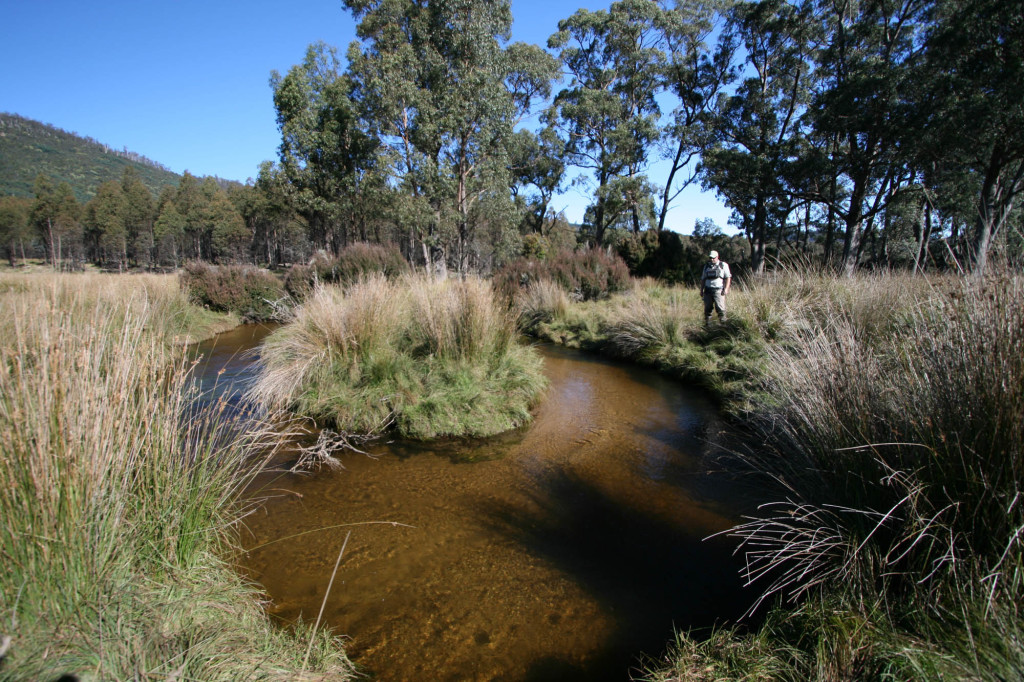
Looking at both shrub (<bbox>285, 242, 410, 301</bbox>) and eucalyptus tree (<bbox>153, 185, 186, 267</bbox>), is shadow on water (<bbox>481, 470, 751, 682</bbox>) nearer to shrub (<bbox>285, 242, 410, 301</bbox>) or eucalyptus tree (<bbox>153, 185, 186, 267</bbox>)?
shrub (<bbox>285, 242, 410, 301</bbox>)

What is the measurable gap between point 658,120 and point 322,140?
54.0 ft

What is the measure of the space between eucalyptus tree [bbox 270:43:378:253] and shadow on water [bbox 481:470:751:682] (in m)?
18.1

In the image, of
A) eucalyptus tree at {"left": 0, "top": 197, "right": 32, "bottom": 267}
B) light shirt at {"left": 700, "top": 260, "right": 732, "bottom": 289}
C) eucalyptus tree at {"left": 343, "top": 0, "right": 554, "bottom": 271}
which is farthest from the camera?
eucalyptus tree at {"left": 0, "top": 197, "right": 32, "bottom": 267}

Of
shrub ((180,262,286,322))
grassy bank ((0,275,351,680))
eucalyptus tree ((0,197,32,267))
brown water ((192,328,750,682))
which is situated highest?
eucalyptus tree ((0,197,32,267))

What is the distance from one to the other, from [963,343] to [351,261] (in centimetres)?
1099

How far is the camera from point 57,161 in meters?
75.8

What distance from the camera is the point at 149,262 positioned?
41.1 m

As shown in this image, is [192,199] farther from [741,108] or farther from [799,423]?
[799,423]

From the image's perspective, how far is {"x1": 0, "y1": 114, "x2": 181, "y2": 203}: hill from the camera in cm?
6538

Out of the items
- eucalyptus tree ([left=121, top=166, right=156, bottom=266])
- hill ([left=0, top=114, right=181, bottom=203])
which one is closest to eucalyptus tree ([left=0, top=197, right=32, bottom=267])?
eucalyptus tree ([left=121, top=166, right=156, bottom=266])

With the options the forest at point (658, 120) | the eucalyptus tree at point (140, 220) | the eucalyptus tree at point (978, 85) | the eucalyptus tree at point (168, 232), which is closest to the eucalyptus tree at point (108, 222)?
the eucalyptus tree at point (140, 220)

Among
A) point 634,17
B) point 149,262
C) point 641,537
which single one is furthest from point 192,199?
point 641,537

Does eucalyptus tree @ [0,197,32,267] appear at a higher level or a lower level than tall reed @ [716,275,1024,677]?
higher

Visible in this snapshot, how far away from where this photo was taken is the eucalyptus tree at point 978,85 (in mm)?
11055
